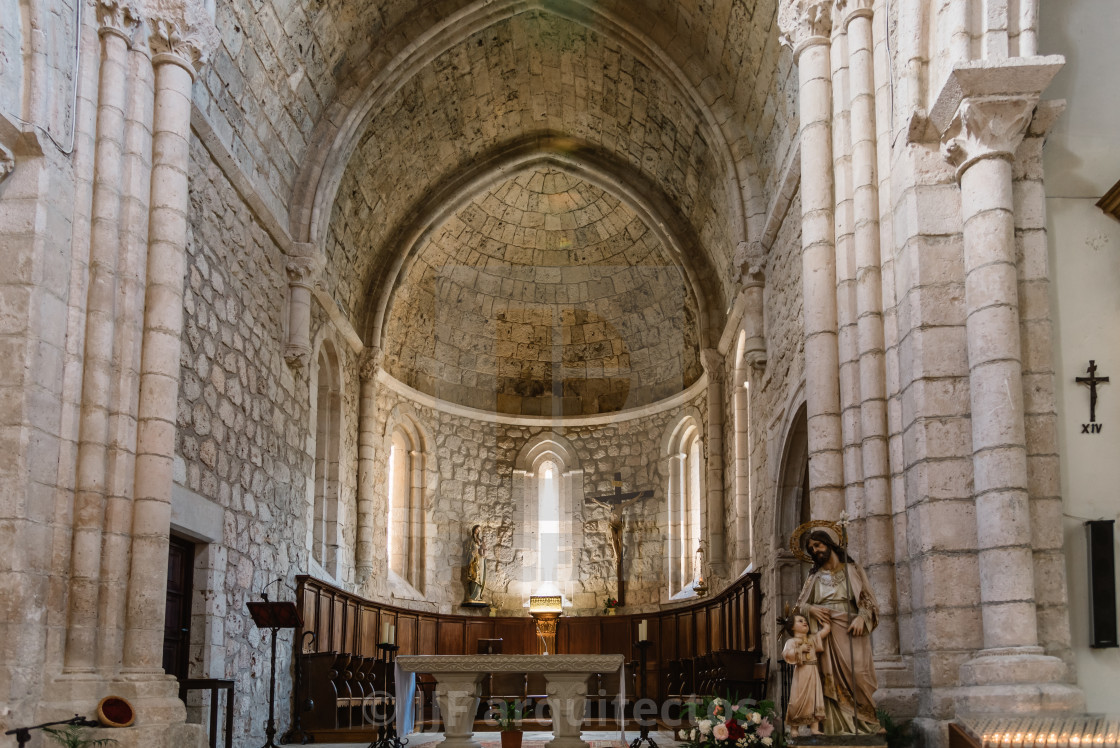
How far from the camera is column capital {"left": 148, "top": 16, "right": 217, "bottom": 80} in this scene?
9.12 meters

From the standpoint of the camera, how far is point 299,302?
13.9 meters

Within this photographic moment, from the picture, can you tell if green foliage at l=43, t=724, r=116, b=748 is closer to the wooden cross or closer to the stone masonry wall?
the wooden cross

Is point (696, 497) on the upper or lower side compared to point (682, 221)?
lower

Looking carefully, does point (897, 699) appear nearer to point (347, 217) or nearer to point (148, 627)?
point (148, 627)

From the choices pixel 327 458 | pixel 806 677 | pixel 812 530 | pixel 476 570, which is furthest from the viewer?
pixel 476 570

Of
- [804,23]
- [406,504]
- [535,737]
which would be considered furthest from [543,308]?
[804,23]

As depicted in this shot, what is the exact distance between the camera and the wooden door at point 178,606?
33.8ft

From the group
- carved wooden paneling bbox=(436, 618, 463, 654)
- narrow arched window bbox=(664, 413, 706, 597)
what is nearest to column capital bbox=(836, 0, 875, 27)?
narrow arched window bbox=(664, 413, 706, 597)

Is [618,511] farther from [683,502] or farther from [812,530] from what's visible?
[812,530]

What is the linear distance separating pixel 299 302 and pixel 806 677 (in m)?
8.90

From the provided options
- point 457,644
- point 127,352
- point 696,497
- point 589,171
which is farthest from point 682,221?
point 127,352

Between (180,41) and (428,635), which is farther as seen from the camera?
(428,635)

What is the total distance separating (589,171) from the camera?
18.3 m

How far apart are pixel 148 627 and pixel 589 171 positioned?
458 inches
